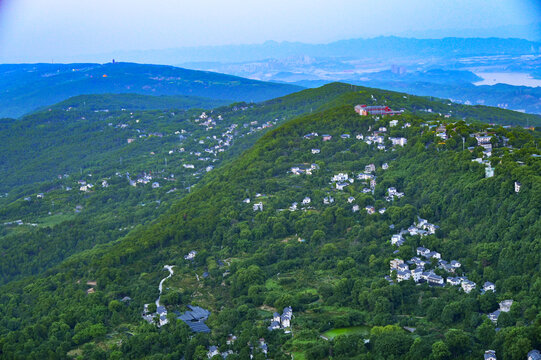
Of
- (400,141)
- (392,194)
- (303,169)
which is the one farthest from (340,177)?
(400,141)

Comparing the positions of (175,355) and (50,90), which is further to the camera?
(50,90)

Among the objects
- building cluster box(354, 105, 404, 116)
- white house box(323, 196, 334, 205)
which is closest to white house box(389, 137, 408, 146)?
building cluster box(354, 105, 404, 116)

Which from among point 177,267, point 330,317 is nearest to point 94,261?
point 177,267

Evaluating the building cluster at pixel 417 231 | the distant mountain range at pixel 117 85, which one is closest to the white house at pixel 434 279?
the building cluster at pixel 417 231

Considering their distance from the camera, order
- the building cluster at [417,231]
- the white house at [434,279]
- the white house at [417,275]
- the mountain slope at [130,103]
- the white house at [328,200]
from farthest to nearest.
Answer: the mountain slope at [130,103] < the white house at [328,200] < the building cluster at [417,231] < the white house at [417,275] < the white house at [434,279]

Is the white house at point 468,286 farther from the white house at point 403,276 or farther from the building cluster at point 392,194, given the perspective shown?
the building cluster at point 392,194

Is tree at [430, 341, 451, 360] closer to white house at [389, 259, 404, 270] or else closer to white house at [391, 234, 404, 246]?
white house at [389, 259, 404, 270]

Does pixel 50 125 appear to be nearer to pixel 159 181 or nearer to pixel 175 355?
pixel 159 181
